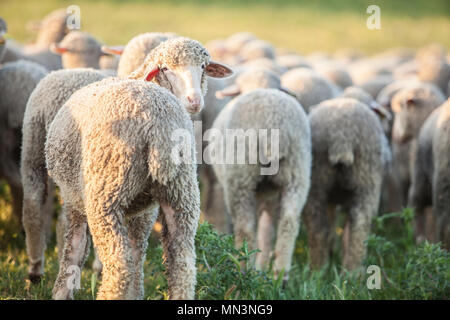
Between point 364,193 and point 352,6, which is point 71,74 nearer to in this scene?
point 364,193

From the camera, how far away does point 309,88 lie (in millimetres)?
6703

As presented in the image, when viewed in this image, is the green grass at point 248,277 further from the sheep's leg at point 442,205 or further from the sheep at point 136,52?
the sheep at point 136,52

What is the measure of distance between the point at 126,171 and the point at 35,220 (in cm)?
172

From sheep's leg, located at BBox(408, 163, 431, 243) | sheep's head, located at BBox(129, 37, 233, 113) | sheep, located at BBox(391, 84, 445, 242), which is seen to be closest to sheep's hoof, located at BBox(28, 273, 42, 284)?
sheep's head, located at BBox(129, 37, 233, 113)

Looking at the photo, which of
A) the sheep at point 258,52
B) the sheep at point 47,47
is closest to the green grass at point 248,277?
the sheep at point 47,47

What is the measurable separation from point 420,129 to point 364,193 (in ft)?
6.11

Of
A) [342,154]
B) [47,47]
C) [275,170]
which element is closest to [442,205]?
[342,154]

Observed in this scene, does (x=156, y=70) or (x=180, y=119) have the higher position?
(x=156, y=70)

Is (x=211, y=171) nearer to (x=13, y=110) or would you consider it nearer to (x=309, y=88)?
(x=309, y=88)

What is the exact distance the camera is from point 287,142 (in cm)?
480

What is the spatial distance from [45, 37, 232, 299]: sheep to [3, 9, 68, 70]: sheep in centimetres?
422

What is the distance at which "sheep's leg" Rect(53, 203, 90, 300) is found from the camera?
3.53m

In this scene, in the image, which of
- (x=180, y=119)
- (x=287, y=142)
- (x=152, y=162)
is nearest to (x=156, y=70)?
(x=180, y=119)

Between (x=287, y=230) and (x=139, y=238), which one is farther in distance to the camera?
(x=287, y=230)
